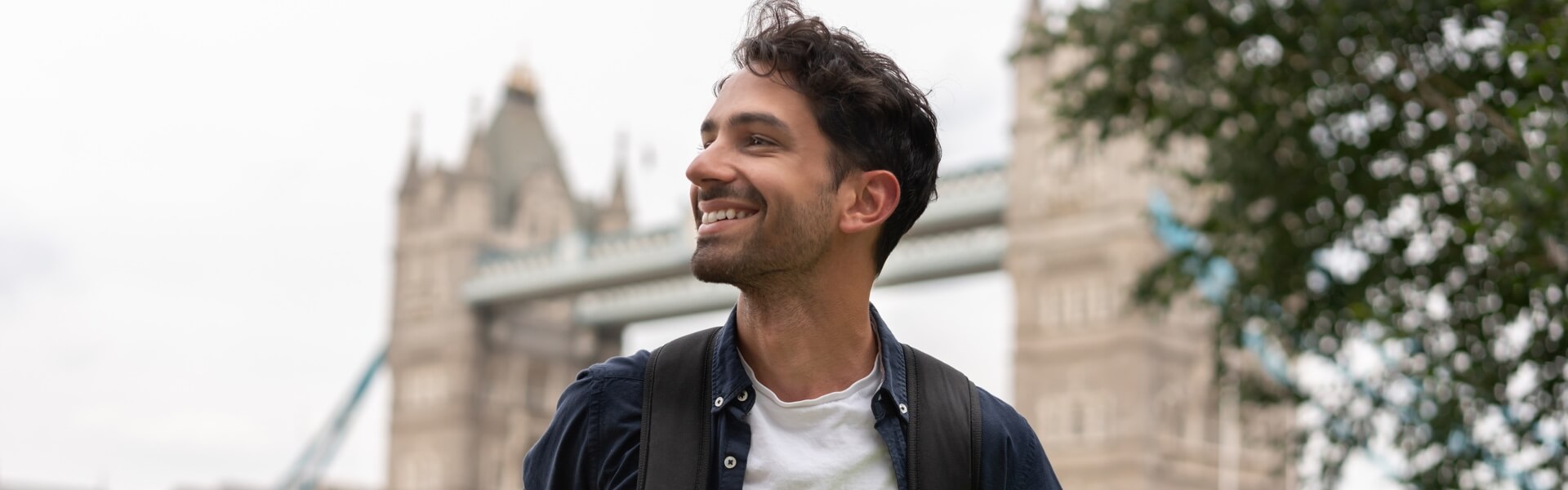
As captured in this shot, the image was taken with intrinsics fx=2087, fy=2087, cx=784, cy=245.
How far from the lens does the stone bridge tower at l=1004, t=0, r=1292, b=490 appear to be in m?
33.7

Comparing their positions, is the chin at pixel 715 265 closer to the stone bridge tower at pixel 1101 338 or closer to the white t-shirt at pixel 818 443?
the white t-shirt at pixel 818 443

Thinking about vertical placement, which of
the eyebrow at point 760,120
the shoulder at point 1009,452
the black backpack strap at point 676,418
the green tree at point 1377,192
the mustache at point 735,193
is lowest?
the green tree at point 1377,192

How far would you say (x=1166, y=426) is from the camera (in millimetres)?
34125

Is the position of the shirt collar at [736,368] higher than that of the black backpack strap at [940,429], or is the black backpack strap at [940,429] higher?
the shirt collar at [736,368]

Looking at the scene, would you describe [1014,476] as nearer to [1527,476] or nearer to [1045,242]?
[1527,476]

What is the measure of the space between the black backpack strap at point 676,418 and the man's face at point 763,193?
0.08 m

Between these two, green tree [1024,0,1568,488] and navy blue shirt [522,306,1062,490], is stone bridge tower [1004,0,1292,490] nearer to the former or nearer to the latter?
green tree [1024,0,1568,488]

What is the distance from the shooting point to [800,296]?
6.52 feet

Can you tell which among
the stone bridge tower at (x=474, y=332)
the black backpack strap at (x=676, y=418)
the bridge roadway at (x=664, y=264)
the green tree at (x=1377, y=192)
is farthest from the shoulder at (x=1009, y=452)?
the stone bridge tower at (x=474, y=332)

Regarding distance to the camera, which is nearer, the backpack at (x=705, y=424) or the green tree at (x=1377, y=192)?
the backpack at (x=705, y=424)

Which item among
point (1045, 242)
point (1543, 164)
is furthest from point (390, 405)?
point (1543, 164)

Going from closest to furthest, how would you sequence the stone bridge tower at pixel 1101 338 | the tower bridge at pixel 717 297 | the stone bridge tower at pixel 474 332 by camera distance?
the stone bridge tower at pixel 1101 338, the tower bridge at pixel 717 297, the stone bridge tower at pixel 474 332

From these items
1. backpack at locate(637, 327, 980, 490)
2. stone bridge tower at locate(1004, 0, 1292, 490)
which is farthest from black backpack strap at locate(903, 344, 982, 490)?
stone bridge tower at locate(1004, 0, 1292, 490)

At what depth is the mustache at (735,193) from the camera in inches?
76.1
